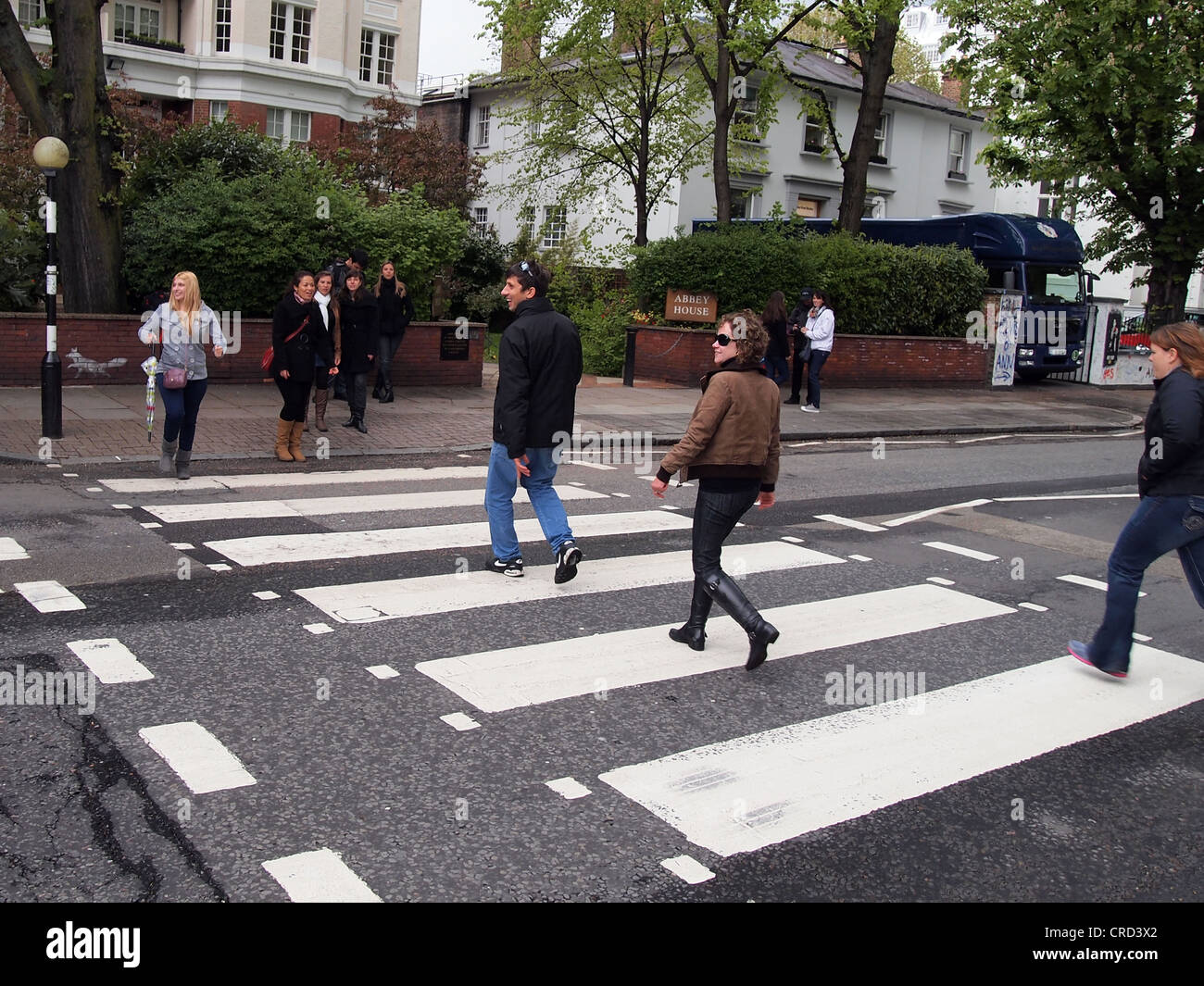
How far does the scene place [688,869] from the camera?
418cm

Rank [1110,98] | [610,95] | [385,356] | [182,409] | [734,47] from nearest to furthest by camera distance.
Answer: [182,409] → [385,356] → [734,47] → [1110,98] → [610,95]

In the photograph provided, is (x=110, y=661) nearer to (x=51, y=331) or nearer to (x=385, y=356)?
(x=51, y=331)

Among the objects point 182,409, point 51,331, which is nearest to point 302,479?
point 182,409

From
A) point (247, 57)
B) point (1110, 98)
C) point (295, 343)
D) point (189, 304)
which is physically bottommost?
point (295, 343)

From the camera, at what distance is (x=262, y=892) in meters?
3.84

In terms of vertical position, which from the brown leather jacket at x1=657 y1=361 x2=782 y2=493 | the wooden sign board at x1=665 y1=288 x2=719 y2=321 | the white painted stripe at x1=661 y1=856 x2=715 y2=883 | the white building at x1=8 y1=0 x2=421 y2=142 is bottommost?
the white painted stripe at x1=661 y1=856 x2=715 y2=883

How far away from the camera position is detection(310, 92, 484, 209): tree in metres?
33.1

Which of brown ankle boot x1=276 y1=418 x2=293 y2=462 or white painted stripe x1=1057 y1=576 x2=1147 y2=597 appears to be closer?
white painted stripe x1=1057 y1=576 x2=1147 y2=597

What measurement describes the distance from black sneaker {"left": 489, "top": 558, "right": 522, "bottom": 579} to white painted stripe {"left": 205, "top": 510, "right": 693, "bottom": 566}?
0.72 meters

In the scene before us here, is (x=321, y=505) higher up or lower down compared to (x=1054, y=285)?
lower down

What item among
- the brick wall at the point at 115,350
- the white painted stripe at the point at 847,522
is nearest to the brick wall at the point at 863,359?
the brick wall at the point at 115,350

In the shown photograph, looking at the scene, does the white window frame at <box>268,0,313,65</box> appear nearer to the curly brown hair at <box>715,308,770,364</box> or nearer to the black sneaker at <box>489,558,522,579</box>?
the black sneaker at <box>489,558,522,579</box>

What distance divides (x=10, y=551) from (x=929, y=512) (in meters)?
8.00

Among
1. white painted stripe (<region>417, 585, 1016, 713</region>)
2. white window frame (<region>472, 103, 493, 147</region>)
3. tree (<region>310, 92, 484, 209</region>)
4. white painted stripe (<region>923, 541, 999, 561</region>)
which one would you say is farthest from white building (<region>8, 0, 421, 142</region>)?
white painted stripe (<region>417, 585, 1016, 713</region>)
